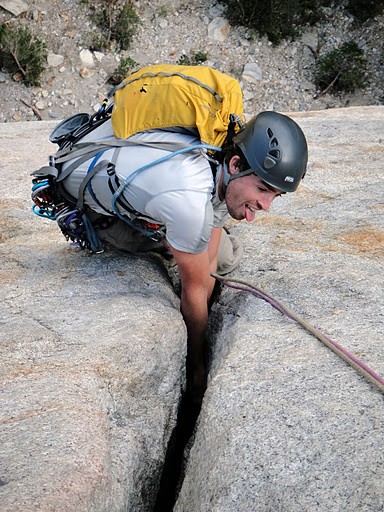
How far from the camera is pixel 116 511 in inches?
120

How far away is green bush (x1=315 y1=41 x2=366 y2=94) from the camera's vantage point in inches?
635

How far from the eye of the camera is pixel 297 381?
3.54 metres

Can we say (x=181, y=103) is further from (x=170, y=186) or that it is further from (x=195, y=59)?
(x=195, y=59)

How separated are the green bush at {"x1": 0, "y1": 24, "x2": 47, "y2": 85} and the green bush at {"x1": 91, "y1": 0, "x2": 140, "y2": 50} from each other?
5.25 feet

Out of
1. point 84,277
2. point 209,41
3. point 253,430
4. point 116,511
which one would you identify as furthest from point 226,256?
point 209,41

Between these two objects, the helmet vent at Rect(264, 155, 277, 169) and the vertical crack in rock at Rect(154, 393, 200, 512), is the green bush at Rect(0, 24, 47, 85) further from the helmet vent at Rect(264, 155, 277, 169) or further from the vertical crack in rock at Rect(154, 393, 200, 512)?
the vertical crack in rock at Rect(154, 393, 200, 512)

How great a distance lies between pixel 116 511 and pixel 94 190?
83.4 inches

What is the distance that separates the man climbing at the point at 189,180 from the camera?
3785mm

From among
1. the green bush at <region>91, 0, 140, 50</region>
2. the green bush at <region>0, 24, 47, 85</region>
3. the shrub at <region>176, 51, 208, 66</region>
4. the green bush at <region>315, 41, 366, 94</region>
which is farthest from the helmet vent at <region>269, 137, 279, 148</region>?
the green bush at <region>91, 0, 140, 50</region>

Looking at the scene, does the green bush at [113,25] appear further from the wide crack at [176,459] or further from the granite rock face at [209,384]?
the wide crack at [176,459]

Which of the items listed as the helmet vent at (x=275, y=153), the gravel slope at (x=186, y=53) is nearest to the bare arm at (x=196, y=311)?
the helmet vent at (x=275, y=153)

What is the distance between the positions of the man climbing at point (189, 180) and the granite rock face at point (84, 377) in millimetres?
Result: 492

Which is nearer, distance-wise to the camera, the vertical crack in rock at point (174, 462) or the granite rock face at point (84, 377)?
the granite rock face at point (84, 377)

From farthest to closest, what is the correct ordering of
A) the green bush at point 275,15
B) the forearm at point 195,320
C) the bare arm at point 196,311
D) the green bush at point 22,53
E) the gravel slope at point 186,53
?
the green bush at point 275,15 < the gravel slope at point 186,53 < the green bush at point 22,53 < the forearm at point 195,320 < the bare arm at point 196,311
